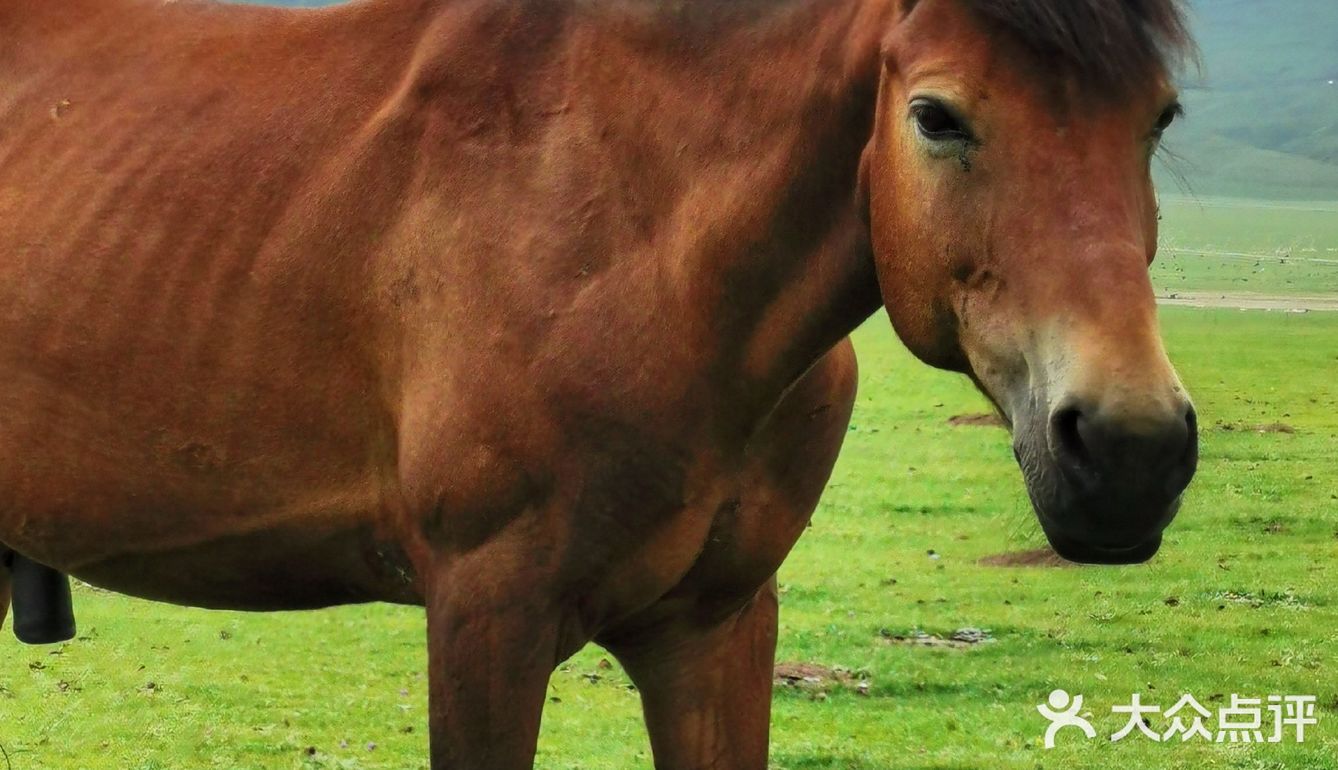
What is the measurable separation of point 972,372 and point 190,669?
7241 mm

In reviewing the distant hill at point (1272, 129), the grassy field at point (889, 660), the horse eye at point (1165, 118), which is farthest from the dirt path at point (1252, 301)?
the distant hill at point (1272, 129)

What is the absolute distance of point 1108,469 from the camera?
2.16m

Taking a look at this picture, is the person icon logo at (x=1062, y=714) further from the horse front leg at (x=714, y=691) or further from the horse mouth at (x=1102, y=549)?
the horse mouth at (x=1102, y=549)

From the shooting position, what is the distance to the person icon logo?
752 cm

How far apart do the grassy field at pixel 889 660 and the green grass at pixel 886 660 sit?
2 centimetres

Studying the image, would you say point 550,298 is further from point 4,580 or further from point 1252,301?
point 1252,301

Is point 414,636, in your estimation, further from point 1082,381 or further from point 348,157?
point 1082,381

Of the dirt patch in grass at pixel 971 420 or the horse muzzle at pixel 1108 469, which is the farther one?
the dirt patch in grass at pixel 971 420

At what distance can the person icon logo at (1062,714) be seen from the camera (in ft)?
24.7

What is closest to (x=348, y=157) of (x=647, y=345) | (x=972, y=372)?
(x=647, y=345)

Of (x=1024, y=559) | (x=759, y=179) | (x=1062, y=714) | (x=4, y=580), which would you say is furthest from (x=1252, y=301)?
(x=759, y=179)

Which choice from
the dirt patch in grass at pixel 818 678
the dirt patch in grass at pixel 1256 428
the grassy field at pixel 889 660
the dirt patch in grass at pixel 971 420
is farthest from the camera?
the dirt patch in grass at pixel 971 420

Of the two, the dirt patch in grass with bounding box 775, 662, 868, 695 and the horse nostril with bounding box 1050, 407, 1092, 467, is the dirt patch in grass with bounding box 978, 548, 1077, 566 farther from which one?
the horse nostril with bounding box 1050, 407, 1092, 467

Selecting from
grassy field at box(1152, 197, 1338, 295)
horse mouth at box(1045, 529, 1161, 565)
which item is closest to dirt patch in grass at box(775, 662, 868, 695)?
horse mouth at box(1045, 529, 1161, 565)
